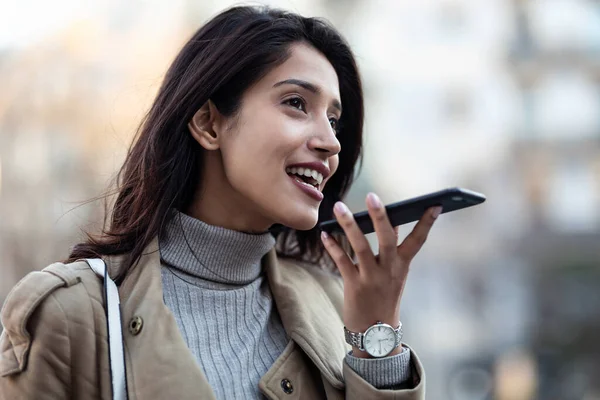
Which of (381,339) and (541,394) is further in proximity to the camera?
(541,394)

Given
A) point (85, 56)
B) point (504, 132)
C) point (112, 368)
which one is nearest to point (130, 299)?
point (112, 368)

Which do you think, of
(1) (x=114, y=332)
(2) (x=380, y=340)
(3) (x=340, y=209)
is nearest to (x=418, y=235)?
(3) (x=340, y=209)

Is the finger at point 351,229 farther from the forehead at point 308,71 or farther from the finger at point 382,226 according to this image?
the forehead at point 308,71

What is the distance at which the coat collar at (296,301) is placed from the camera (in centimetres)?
222

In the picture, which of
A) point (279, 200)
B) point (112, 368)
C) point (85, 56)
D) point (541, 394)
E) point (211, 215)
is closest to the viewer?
point (112, 368)

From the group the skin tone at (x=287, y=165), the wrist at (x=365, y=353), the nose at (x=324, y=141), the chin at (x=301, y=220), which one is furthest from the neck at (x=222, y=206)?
the wrist at (x=365, y=353)

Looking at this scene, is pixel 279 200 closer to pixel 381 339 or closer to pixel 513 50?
pixel 381 339

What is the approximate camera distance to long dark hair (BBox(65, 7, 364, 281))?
7.86ft

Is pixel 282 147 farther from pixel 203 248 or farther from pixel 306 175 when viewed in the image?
pixel 203 248

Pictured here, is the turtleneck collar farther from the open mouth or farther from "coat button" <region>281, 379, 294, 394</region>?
"coat button" <region>281, 379, 294, 394</region>

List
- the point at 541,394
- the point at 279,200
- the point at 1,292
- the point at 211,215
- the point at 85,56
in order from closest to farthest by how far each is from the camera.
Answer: the point at 279,200 → the point at 211,215 → the point at 85,56 → the point at 1,292 → the point at 541,394

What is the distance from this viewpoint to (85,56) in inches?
560

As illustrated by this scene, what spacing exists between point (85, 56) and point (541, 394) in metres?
15.4

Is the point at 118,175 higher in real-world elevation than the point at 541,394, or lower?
A: higher
